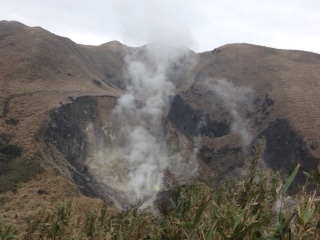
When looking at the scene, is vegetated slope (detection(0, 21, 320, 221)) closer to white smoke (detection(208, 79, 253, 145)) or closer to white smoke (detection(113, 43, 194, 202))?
white smoke (detection(208, 79, 253, 145))

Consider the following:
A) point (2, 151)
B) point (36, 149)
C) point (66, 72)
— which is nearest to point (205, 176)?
point (36, 149)

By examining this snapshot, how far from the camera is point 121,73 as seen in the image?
190m

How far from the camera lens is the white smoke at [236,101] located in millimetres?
124088

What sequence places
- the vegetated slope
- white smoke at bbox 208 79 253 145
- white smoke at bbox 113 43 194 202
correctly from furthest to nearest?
white smoke at bbox 208 79 253 145
white smoke at bbox 113 43 194 202
the vegetated slope

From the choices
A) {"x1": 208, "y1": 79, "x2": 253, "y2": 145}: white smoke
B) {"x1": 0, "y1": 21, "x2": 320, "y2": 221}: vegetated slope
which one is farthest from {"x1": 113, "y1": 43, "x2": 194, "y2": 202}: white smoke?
{"x1": 208, "y1": 79, "x2": 253, "y2": 145}: white smoke

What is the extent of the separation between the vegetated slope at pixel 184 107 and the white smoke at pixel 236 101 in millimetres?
756

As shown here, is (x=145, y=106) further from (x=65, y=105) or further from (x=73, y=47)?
(x=73, y=47)

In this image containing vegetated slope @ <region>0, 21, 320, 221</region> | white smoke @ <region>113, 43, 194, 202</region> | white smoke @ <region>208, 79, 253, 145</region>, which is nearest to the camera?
vegetated slope @ <region>0, 21, 320, 221</region>

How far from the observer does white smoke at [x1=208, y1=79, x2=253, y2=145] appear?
124088mm

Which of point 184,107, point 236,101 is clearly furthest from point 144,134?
point 236,101

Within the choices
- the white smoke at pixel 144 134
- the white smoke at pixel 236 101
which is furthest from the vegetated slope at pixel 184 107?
the white smoke at pixel 144 134

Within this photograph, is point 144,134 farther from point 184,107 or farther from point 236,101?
point 236,101

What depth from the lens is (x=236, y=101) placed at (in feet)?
450

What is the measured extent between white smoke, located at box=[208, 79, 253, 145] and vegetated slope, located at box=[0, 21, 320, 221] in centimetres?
76
